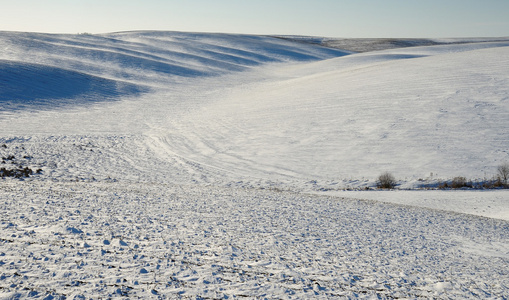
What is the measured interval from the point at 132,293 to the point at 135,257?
1.14 m

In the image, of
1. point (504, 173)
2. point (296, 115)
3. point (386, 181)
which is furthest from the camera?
point (296, 115)

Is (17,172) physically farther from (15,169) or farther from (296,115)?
(296,115)

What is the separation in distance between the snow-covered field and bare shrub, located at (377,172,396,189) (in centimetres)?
40

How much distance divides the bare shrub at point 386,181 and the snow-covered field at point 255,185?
0.40m

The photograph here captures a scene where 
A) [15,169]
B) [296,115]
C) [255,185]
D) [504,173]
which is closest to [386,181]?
[504,173]

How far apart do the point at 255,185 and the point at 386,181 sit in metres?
4.29

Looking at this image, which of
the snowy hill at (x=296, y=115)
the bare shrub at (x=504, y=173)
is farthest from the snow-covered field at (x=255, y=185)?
the bare shrub at (x=504, y=173)

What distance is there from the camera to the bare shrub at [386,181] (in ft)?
47.4

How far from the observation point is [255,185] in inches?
575

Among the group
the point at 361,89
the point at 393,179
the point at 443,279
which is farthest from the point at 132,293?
the point at 361,89

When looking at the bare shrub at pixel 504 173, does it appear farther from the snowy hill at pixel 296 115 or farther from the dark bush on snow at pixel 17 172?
the dark bush on snow at pixel 17 172

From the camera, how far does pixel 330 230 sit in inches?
335

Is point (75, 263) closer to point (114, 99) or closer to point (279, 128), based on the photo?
point (279, 128)

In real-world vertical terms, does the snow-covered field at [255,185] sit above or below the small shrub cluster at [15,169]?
above
